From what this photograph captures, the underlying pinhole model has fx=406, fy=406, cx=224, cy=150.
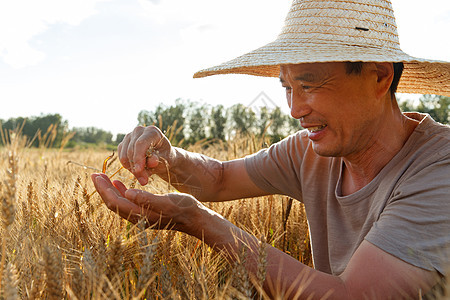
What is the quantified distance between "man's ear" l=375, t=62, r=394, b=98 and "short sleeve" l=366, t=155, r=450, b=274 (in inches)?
16.9

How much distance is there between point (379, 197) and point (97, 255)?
1.08m

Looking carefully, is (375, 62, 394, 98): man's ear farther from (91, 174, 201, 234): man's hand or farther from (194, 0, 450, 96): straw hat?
(91, 174, 201, 234): man's hand

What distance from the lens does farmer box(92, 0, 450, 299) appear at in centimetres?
128

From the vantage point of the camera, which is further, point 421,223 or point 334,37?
point 334,37

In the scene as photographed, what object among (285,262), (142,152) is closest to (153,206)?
(142,152)

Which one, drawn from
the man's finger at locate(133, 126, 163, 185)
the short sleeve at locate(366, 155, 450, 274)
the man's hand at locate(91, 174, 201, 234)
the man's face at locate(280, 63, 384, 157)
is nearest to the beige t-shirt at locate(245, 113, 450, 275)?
the short sleeve at locate(366, 155, 450, 274)

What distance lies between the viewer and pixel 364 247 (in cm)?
132

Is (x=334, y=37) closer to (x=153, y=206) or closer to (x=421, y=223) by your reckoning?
(x=421, y=223)

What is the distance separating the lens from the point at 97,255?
1322 millimetres

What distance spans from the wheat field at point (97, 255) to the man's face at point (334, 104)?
0.48 meters

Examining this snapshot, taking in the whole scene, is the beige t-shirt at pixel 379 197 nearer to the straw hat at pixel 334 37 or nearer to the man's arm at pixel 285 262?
the man's arm at pixel 285 262

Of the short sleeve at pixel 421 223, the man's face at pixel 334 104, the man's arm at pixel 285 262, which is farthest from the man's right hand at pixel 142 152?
the short sleeve at pixel 421 223

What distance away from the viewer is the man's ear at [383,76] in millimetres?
1718

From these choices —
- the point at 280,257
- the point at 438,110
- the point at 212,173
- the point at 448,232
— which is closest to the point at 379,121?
the point at 448,232
